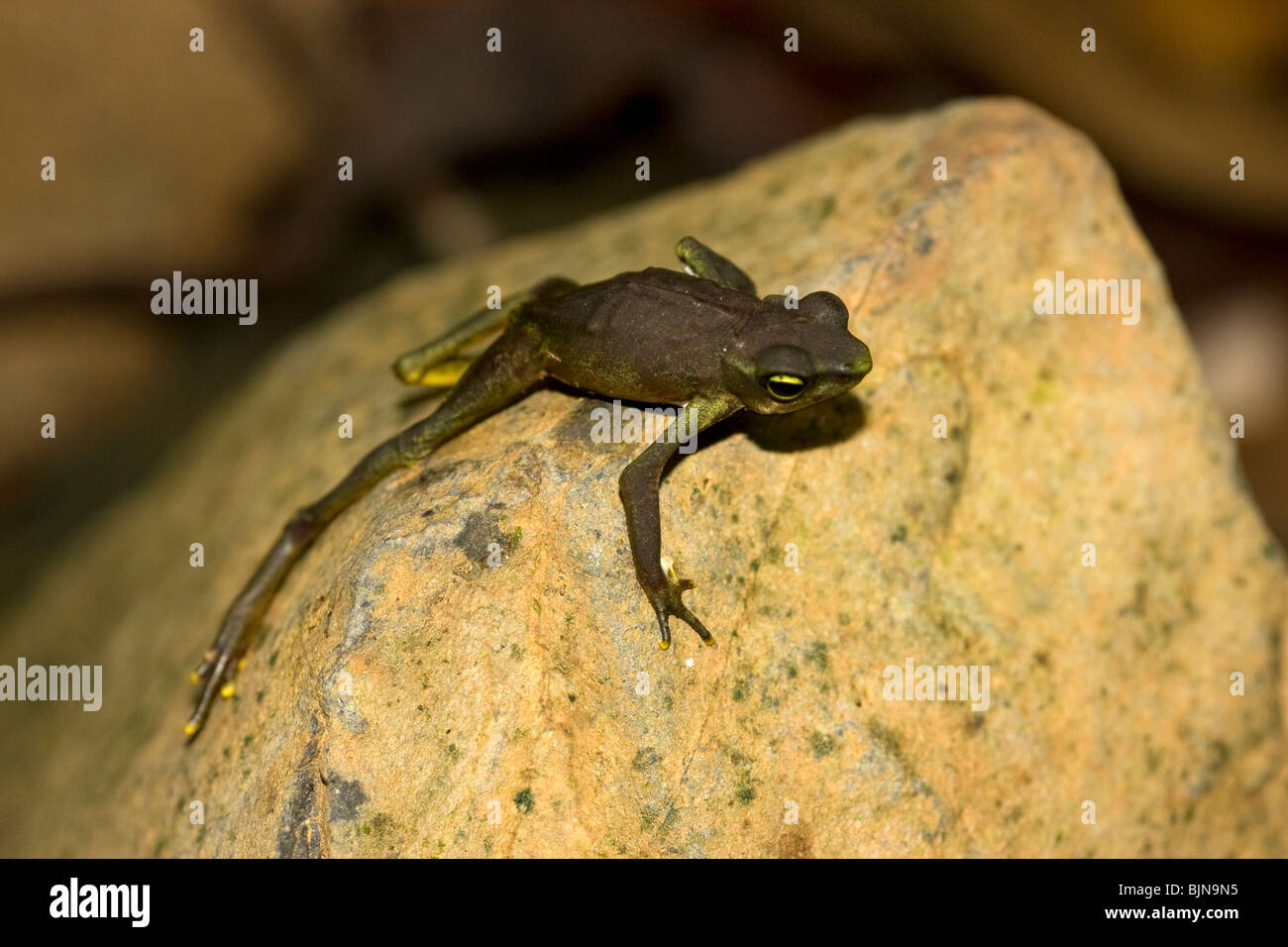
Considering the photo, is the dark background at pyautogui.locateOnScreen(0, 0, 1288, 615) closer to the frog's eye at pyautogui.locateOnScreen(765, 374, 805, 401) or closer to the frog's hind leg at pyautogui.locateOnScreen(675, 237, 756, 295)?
the frog's hind leg at pyautogui.locateOnScreen(675, 237, 756, 295)

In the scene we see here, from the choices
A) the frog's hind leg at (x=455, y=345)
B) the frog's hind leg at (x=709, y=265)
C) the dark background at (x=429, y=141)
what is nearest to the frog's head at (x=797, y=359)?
the frog's hind leg at (x=709, y=265)

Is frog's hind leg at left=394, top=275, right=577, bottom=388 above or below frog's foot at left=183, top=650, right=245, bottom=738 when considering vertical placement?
above

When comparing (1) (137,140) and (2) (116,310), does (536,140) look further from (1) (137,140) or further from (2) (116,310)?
(2) (116,310)

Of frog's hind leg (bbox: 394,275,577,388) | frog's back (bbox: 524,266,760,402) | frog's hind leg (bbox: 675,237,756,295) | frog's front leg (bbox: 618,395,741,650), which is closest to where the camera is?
frog's front leg (bbox: 618,395,741,650)

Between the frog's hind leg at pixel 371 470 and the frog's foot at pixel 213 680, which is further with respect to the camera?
the frog's foot at pixel 213 680

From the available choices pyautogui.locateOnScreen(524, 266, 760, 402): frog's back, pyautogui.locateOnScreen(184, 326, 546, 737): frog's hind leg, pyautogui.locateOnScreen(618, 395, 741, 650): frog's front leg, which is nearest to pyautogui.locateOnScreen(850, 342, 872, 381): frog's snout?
pyautogui.locateOnScreen(524, 266, 760, 402): frog's back

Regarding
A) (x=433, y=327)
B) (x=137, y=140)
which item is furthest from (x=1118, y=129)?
(x=137, y=140)

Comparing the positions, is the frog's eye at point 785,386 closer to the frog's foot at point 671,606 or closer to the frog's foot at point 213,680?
the frog's foot at point 671,606
